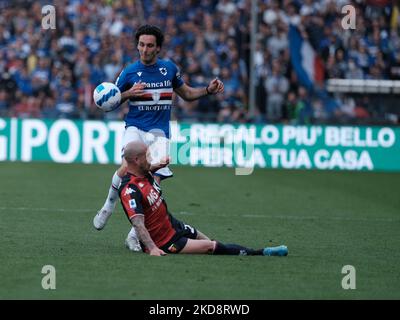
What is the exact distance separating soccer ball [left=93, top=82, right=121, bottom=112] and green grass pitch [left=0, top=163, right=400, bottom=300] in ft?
5.04

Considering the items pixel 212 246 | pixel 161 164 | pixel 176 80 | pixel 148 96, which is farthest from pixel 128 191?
pixel 176 80

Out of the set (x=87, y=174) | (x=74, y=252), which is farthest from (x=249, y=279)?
(x=87, y=174)

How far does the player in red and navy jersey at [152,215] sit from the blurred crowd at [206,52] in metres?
15.2

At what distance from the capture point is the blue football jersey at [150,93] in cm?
1143

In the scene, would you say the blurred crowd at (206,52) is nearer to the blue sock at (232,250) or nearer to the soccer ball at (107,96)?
the soccer ball at (107,96)

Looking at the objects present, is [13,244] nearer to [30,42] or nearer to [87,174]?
[87,174]

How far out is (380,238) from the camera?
1255 centimetres

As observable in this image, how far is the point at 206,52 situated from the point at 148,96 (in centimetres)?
1596

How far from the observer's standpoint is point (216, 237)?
12.1 m

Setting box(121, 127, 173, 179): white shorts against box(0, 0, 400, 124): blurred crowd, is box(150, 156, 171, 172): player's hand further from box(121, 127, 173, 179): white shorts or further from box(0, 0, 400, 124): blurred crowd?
box(0, 0, 400, 124): blurred crowd

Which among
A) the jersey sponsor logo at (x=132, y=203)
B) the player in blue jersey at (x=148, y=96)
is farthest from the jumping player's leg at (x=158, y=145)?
the jersey sponsor logo at (x=132, y=203)

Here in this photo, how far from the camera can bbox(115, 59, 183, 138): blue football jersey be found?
11430mm

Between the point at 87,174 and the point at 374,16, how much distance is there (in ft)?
33.0
